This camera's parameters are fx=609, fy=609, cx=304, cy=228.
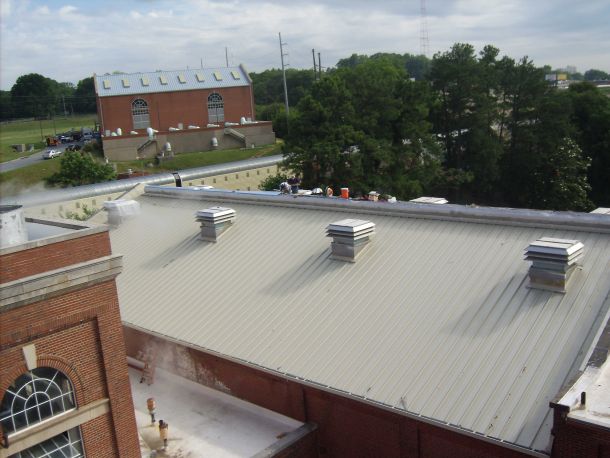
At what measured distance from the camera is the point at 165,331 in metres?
17.3

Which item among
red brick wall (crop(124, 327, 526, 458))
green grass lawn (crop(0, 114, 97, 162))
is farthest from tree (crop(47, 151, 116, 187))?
red brick wall (crop(124, 327, 526, 458))

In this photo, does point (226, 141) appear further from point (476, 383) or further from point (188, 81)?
point (476, 383)

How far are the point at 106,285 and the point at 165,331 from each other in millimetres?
5540

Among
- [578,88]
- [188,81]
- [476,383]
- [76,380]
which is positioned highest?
[188,81]

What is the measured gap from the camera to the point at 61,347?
11.5 metres

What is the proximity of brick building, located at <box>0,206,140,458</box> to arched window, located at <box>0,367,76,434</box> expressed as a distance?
0.06ft

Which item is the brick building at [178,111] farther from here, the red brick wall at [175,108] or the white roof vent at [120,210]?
the white roof vent at [120,210]

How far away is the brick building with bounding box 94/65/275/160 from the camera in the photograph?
65.8 metres

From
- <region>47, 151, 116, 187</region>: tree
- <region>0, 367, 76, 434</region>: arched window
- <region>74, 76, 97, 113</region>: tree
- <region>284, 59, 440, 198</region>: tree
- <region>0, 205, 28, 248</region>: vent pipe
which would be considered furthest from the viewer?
<region>74, 76, 97, 113</region>: tree

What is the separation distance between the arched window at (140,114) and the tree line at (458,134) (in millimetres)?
24141

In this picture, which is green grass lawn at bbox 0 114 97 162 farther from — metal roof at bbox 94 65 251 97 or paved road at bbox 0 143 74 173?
metal roof at bbox 94 65 251 97

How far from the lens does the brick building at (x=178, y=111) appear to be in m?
65.8

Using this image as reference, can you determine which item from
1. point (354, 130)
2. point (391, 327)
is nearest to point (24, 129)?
point (354, 130)

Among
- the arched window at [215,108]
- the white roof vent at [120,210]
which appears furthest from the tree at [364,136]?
the arched window at [215,108]
